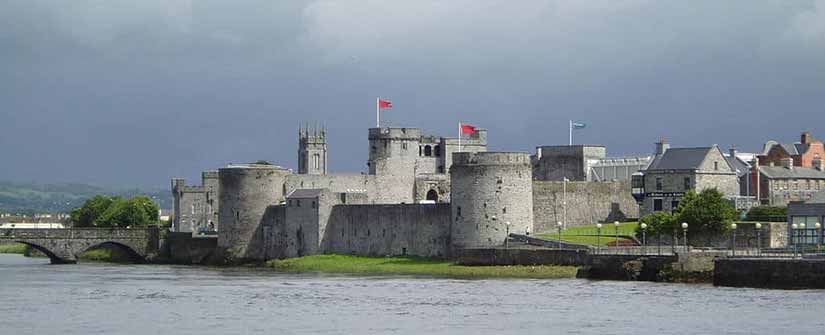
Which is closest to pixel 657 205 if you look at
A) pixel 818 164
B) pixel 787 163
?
pixel 787 163

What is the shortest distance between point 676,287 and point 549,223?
27468 millimetres

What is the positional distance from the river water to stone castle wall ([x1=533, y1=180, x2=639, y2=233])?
17467mm

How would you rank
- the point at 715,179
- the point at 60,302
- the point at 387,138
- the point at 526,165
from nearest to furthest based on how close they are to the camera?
the point at 60,302
the point at 526,165
the point at 715,179
the point at 387,138

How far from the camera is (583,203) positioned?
94312 mm

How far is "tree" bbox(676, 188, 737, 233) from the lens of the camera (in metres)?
80.1

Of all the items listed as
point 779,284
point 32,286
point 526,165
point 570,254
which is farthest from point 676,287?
point 32,286

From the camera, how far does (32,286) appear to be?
240ft

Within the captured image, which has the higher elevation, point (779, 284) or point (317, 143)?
point (317, 143)

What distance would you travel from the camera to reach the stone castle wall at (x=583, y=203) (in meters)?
92.4

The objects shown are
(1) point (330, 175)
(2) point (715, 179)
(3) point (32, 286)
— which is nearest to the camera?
(3) point (32, 286)

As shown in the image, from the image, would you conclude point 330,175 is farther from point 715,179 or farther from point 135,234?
point 715,179

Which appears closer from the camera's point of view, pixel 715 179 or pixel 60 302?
pixel 60 302

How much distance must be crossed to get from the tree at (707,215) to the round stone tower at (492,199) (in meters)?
7.62

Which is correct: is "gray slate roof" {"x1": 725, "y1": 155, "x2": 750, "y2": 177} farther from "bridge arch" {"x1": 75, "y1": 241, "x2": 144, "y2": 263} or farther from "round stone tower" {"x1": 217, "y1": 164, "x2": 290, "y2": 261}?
"bridge arch" {"x1": 75, "y1": 241, "x2": 144, "y2": 263}
